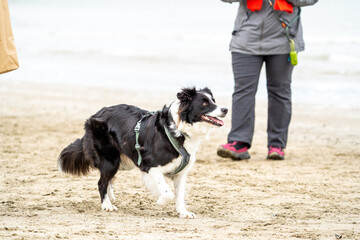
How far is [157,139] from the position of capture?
4.87 metres

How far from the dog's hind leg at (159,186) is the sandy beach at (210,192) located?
18 cm

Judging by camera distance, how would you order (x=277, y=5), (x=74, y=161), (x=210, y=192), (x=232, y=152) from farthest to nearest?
(x=232, y=152) → (x=277, y=5) → (x=210, y=192) → (x=74, y=161)

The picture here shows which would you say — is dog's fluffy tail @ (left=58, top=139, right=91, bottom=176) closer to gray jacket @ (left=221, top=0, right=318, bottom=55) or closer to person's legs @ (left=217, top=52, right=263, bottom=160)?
person's legs @ (left=217, top=52, right=263, bottom=160)

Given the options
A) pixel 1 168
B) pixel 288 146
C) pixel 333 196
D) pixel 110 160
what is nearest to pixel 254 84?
pixel 288 146

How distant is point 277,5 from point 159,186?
3255 mm

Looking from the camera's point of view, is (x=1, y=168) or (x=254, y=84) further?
(x=254, y=84)

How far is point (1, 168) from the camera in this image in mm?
6684

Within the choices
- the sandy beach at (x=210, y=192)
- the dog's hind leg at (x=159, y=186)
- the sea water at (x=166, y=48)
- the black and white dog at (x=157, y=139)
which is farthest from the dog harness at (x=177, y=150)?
the sea water at (x=166, y=48)

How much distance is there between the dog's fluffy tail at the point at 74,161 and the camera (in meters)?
5.54

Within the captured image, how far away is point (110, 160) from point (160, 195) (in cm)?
67

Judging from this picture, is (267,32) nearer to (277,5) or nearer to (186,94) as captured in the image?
(277,5)

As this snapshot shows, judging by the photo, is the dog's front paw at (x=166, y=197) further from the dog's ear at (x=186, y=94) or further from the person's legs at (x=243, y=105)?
the person's legs at (x=243, y=105)

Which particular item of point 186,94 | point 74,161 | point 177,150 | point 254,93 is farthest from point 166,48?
point 177,150

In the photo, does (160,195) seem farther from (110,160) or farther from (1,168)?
(1,168)
